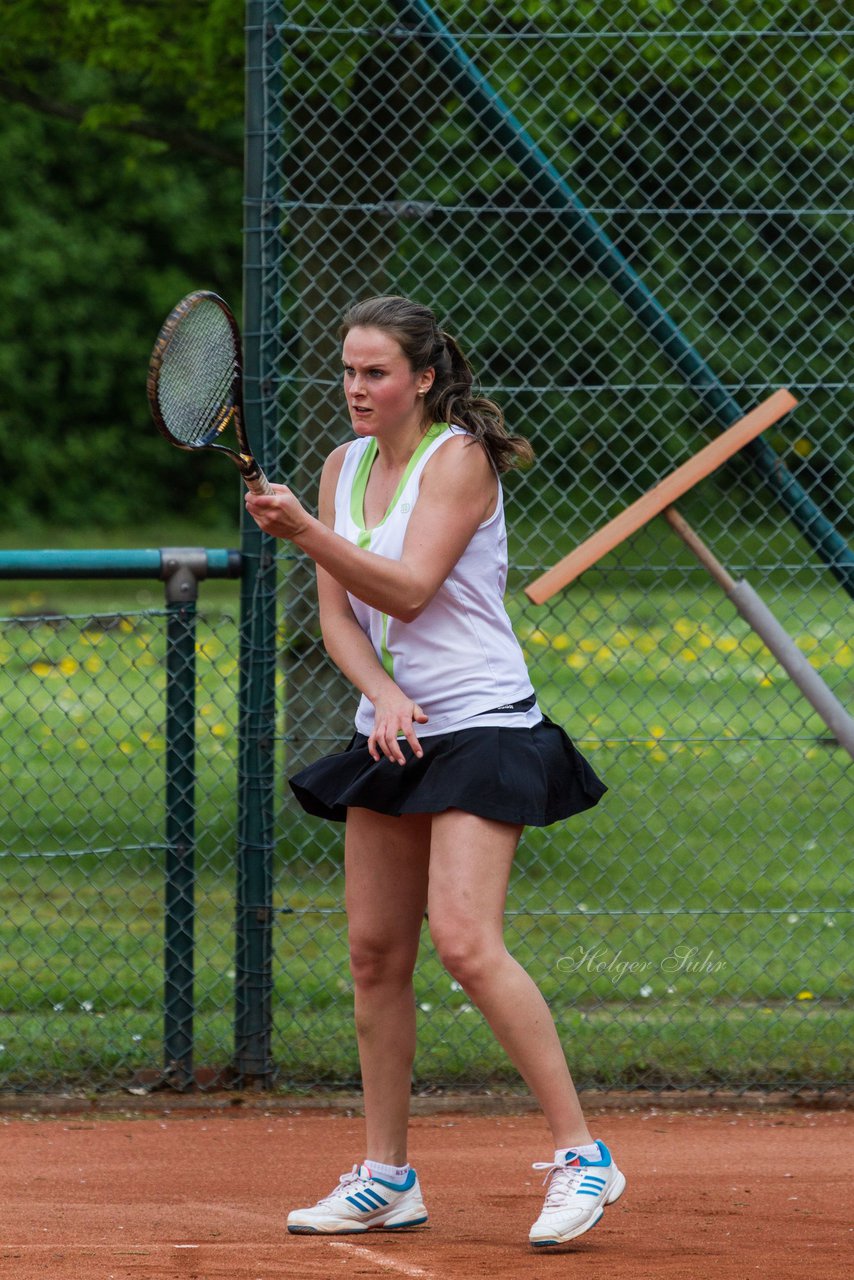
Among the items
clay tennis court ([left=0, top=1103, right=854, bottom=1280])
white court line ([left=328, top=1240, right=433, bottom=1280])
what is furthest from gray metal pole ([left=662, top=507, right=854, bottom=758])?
white court line ([left=328, top=1240, right=433, bottom=1280])

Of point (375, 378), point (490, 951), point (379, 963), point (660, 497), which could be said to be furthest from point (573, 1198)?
point (660, 497)

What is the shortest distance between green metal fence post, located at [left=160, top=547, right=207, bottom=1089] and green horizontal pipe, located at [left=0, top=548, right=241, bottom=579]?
4 centimetres

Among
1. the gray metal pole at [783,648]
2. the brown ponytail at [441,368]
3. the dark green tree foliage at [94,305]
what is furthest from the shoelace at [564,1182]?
the dark green tree foliage at [94,305]

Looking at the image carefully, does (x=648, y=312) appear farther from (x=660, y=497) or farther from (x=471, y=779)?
(x=471, y=779)

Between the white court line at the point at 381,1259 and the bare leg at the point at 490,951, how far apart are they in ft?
1.19

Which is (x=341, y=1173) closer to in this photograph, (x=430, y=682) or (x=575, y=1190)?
(x=575, y=1190)

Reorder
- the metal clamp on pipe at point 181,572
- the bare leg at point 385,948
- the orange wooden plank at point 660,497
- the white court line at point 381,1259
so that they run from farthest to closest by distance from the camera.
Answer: the metal clamp on pipe at point 181,572 → the orange wooden plank at point 660,497 → the bare leg at point 385,948 → the white court line at point 381,1259

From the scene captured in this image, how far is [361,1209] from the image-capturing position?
3596mm

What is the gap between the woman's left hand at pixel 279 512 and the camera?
10.4 ft

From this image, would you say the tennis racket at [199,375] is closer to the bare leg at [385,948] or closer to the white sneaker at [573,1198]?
the bare leg at [385,948]

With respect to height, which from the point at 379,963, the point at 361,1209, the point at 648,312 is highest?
the point at 648,312

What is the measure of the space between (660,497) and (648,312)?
527 millimetres

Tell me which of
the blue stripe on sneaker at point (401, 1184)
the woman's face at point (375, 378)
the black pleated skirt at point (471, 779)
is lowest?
the blue stripe on sneaker at point (401, 1184)

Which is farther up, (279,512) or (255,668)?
(279,512)
